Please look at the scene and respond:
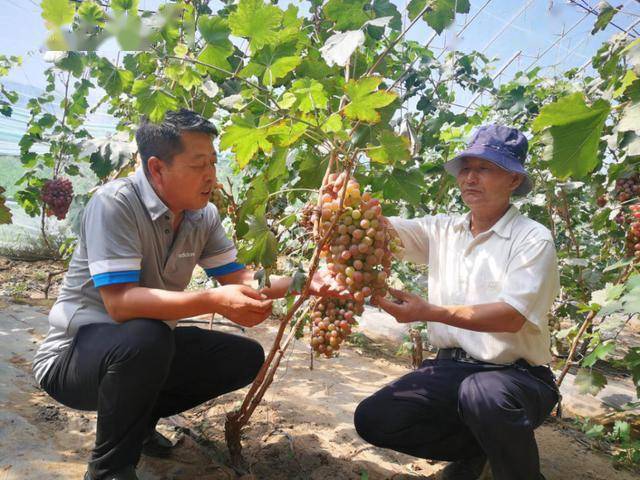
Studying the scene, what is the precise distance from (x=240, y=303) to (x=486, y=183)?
4.21 ft

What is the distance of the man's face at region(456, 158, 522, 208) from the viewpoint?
2.22 m

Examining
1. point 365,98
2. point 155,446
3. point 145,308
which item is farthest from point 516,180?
point 155,446

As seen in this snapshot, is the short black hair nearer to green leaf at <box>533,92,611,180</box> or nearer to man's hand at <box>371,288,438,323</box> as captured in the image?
man's hand at <box>371,288,438,323</box>

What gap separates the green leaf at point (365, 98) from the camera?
1.49 meters

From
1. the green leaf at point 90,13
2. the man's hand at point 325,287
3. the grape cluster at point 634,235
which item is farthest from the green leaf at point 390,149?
the grape cluster at point 634,235

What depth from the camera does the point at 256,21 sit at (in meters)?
1.62

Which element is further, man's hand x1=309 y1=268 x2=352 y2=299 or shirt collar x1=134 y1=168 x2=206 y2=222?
shirt collar x1=134 y1=168 x2=206 y2=222

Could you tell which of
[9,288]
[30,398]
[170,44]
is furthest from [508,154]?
[9,288]

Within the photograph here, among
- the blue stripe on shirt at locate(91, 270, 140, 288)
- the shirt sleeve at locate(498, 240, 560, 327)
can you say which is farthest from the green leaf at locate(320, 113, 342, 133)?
the shirt sleeve at locate(498, 240, 560, 327)

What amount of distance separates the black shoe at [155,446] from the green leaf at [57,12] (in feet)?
5.83

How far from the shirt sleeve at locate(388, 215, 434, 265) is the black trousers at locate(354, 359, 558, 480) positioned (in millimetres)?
563

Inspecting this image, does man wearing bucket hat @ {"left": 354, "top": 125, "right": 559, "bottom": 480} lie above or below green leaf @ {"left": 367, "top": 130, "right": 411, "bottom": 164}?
below

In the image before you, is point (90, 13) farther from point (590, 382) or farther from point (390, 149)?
point (590, 382)

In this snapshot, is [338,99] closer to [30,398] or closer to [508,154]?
[508,154]
